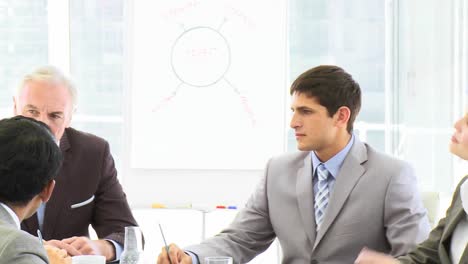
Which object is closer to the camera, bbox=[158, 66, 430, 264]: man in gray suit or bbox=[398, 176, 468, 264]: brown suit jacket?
bbox=[398, 176, 468, 264]: brown suit jacket

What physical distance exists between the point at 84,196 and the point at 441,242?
1429 millimetres

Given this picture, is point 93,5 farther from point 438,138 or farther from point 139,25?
point 438,138

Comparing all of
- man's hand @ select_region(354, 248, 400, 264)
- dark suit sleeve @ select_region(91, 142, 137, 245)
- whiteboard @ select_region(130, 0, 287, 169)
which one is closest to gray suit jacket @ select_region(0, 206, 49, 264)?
man's hand @ select_region(354, 248, 400, 264)

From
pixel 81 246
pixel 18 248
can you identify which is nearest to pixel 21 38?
pixel 81 246

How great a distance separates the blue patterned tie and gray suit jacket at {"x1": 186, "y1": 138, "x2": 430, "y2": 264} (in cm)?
2

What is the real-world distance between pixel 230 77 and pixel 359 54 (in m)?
0.92

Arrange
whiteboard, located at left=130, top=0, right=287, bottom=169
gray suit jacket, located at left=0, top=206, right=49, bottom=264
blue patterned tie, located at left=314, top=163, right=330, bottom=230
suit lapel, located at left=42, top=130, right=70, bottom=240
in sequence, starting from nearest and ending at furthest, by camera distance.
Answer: gray suit jacket, located at left=0, top=206, right=49, bottom=264, blue patterned tie, located at left=314, top=163, right=330, bottom=230, suit lapel, located at left=42, top=130, right=70, bottom=240, whiteboard, located at left=130, top=0, right=287, bottom=169

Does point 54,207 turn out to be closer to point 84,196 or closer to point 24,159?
point 84,196

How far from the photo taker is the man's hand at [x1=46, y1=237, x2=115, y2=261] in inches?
109

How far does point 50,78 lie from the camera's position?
3.21m

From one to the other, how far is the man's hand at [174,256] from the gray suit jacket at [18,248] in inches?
35.2

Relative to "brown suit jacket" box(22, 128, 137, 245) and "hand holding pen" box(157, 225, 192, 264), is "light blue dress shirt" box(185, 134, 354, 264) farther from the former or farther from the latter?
"brown suit jacket" box(22, 128, 137, 245)

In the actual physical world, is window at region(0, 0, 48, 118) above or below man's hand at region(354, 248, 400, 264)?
above

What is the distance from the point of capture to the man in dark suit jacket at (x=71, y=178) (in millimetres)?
3160
